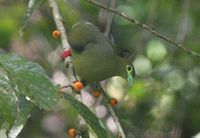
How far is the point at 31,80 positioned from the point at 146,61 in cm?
278

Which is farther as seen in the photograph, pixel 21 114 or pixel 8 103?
pixel 21 114

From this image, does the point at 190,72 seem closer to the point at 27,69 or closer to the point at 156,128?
the point at 156,128

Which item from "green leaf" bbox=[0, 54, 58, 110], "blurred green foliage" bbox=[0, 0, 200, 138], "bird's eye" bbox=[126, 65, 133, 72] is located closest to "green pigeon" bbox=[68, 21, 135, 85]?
"bird's eye" bbox=[126, 65, 133, 72]

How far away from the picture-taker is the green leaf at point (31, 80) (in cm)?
130

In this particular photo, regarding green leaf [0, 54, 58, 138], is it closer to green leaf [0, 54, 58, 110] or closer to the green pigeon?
green leaf [0, 54, 58, 110]

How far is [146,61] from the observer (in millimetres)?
4047

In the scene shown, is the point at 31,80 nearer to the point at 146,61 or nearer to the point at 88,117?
the point at 88,117

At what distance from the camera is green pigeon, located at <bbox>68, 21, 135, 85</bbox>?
8.22 ft

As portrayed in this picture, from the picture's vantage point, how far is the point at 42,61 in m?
3.91

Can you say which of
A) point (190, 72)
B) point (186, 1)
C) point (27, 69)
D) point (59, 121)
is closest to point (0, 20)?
point (59, 121)

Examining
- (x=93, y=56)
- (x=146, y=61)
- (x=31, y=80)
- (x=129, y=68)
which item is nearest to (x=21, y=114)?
(x=31, y=80)

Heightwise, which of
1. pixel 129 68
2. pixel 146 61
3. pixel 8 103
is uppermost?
pixel 8 103

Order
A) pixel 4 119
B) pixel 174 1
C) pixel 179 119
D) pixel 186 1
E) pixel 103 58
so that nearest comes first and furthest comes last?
pixel 4 119
pixel 103 58
pixel 186 1
pixel 179 119
pixel 174 1

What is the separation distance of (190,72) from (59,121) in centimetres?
113
